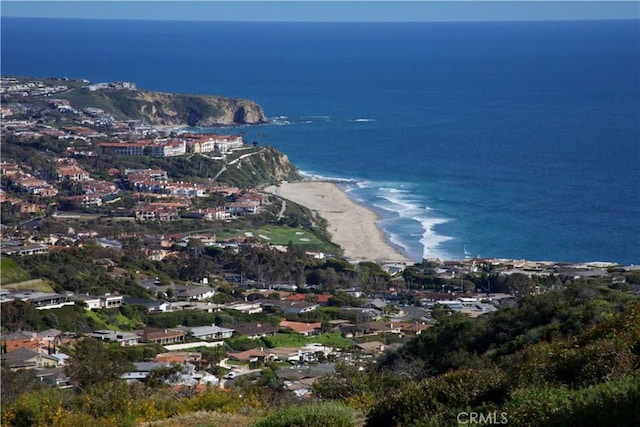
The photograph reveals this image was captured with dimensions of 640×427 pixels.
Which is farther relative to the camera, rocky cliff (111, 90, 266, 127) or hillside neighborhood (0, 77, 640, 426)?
rocky cliff (111, 90, 266, 127)

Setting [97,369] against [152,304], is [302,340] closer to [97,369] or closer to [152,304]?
[152,304]

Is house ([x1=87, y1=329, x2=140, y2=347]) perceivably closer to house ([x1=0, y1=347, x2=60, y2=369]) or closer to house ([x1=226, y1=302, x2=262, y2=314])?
house ([x1=0, y1=347, x2=60, y2=369])

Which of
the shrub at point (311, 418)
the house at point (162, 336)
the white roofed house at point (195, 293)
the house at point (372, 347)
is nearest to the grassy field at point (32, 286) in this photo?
the white roofed house at point (195, 293)

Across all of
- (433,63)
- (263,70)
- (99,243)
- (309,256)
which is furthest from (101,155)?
(433,63)

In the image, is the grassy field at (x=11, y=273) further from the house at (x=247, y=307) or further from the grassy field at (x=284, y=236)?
the grassy field at (x=284, y=236)

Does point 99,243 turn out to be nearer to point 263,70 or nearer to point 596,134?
point 596,134

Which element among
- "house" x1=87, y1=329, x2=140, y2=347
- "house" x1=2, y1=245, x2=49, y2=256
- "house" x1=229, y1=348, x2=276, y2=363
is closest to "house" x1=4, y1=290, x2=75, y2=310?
"house" x1=87, y1=329, x2=140, y2=347
